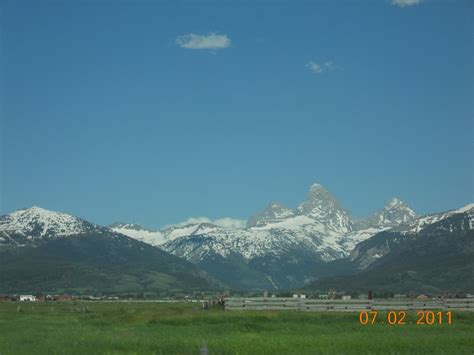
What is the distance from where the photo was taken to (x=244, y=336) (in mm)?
47031

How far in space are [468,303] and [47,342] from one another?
1835 inches

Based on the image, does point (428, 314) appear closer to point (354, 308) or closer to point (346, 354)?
point (354, 308)

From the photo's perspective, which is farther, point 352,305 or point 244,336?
point 352,305

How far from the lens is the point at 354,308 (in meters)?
71.6

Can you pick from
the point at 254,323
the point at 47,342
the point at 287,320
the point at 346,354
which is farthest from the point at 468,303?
the point at 47,342

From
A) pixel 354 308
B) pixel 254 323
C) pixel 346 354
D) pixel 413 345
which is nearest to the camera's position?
pixel 346 354

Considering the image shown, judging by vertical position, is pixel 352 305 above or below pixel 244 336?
above

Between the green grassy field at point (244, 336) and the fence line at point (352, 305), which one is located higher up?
Result: the fence line at point (352, 305)

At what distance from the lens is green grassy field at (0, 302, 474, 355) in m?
39.5

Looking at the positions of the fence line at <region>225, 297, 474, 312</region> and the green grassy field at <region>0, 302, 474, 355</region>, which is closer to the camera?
the green grassy field at <region>0, 302, 474, 355</region>

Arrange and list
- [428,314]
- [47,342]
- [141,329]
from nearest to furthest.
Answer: [47,342], [141,329], [428,314]

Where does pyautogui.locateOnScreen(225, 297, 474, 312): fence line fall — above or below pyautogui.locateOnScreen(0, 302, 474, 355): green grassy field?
above

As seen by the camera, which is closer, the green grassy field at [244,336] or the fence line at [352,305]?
the green grassy field at [244,336]

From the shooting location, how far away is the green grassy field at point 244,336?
39.5 meters
